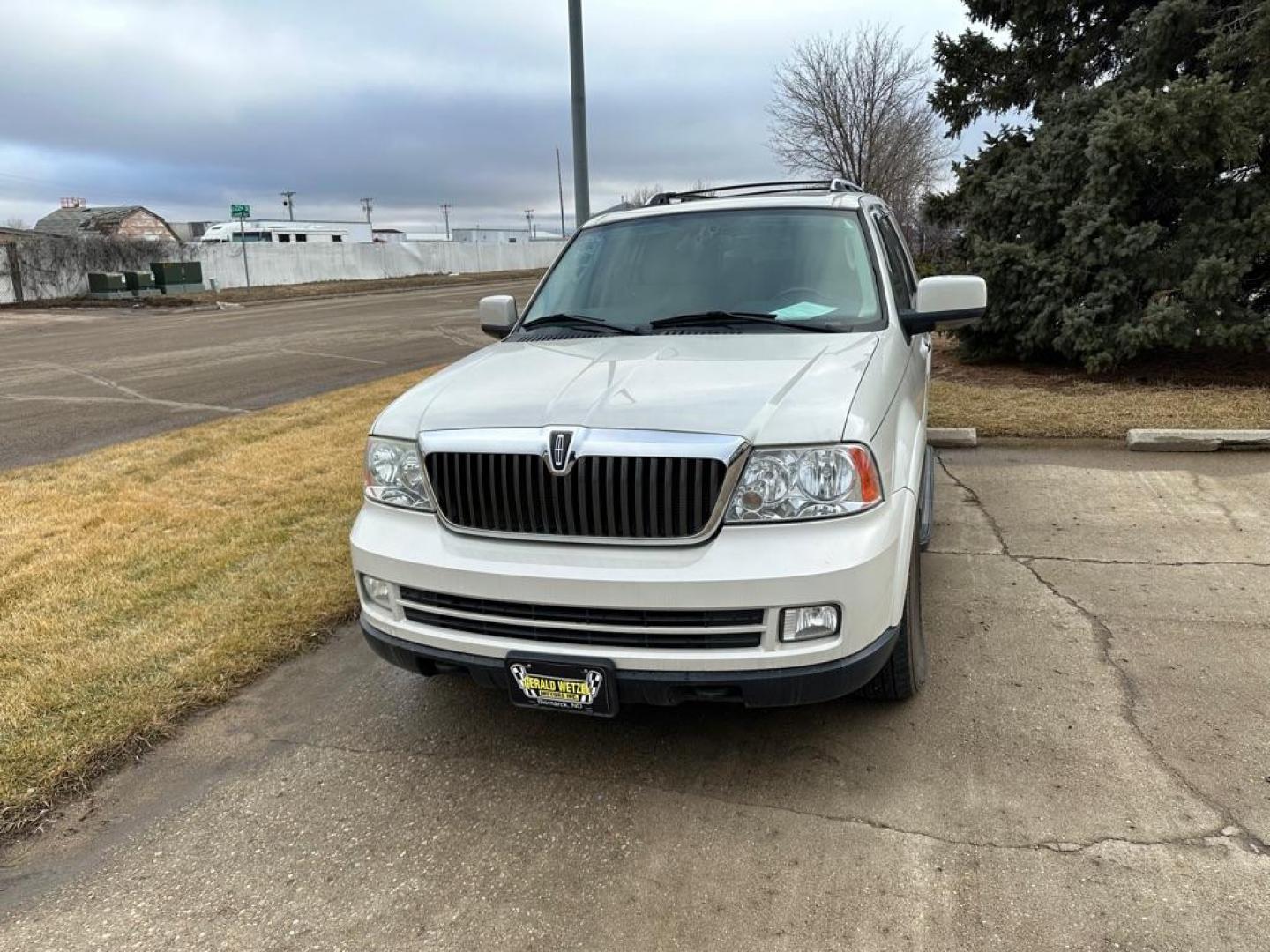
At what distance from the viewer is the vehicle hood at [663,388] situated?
2.66 metres

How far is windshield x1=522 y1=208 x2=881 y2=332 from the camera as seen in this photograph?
380 centimetres

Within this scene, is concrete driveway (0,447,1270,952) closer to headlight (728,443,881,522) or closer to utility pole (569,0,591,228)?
headlight (728,443,881,522)

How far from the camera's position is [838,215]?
4184mm

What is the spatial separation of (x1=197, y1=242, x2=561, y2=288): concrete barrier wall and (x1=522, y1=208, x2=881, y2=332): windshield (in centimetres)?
3480

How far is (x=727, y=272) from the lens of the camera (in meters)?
4.03

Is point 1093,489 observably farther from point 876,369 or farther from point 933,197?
point 933,197

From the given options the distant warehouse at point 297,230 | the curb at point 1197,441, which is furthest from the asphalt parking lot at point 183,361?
the distant warehouse at point 297,230

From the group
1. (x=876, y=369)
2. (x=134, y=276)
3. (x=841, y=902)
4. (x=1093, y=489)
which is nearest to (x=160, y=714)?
(x=841, y=902)

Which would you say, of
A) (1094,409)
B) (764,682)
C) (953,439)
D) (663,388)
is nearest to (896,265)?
(663,388)

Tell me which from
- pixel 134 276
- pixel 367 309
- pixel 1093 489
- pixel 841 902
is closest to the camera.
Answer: pixel 841 902

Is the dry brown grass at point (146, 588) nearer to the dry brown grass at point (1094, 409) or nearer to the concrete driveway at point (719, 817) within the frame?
the concrete driveway at point (719, 817)

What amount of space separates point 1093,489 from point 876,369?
12.6 feet

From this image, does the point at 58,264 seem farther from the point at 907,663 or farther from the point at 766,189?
the point at 907,663

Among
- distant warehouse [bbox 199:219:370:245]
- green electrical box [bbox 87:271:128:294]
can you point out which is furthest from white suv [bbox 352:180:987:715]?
distant warehouse [bbox 199:219:370:245]
